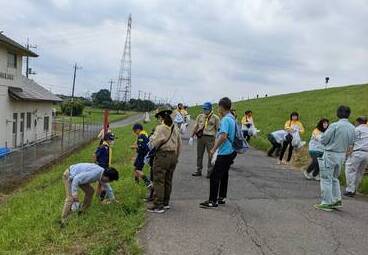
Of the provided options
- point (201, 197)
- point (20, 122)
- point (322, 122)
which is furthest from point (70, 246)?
point (20, 122)

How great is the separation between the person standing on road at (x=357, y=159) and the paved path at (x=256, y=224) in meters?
0.55

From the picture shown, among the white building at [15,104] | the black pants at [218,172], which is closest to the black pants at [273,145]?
the black pants at [218,172]

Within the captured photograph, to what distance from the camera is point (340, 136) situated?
10.1m

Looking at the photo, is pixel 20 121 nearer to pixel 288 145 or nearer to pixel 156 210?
pixel 288 145

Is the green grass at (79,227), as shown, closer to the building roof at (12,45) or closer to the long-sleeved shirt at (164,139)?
the long-sleeved shirt at (164,139)

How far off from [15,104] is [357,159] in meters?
25.8

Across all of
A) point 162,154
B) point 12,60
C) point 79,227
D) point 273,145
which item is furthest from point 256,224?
point 12,60

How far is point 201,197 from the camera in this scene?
36.5 ft

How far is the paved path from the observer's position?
25.1 ft

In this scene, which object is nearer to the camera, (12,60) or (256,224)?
(256,224)

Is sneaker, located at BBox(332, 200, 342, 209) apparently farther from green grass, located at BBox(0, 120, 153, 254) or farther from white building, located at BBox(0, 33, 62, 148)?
white building, located at BBox(0, 33, 62, 148)

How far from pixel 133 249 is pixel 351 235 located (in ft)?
11.4

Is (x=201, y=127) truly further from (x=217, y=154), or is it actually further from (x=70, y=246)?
(x=70, y=246)

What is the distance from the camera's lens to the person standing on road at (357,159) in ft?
39.7
